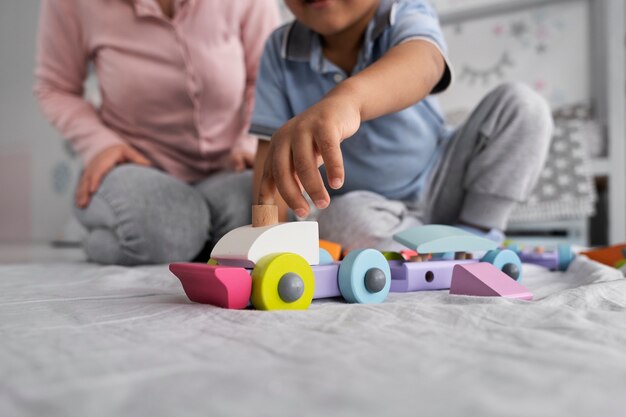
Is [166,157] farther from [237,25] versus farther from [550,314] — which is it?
[550,314]

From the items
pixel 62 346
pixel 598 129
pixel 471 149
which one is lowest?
pixel 62 346

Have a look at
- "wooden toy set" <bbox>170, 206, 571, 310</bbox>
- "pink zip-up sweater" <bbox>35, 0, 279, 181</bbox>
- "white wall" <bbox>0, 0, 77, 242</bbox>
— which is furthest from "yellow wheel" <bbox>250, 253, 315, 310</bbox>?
"white wall" <bbox>0, 0, 77, 242</bbox>

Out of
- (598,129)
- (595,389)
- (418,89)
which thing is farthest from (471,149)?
(598,129)

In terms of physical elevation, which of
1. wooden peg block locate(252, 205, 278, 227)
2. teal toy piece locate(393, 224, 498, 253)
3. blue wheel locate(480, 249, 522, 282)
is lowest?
blue wheel locate(480, 249, 522, 282)

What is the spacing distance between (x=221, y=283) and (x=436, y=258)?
0.29 meters

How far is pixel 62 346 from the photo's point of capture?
0.32 meters

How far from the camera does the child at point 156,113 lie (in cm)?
104

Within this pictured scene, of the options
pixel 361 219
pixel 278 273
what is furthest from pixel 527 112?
pixel 278 273

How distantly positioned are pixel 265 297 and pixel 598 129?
205 cm

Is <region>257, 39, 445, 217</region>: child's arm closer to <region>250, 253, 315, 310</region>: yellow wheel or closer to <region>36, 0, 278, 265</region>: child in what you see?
<region>250, 253, 315, 310</region>: yellow wheel

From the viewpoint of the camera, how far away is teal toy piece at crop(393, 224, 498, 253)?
580 mm

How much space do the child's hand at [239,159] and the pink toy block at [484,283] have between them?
75cm

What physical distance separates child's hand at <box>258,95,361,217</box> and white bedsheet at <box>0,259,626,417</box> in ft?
0.33

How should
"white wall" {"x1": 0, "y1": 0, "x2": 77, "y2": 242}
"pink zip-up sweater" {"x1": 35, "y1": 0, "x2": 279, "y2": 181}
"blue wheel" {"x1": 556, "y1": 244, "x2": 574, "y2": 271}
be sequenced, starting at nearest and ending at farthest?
"blue wheel" {"x1": 556, "y1": 244, "x2": 574, "y2": 271}, "pink zip-up sweater" {"x1": 35, "y1": 0, "x2": 279, "y2": 181}, "white wall" {"x1": 0, "y1": 0, "x2": 77, "y2": 242}
